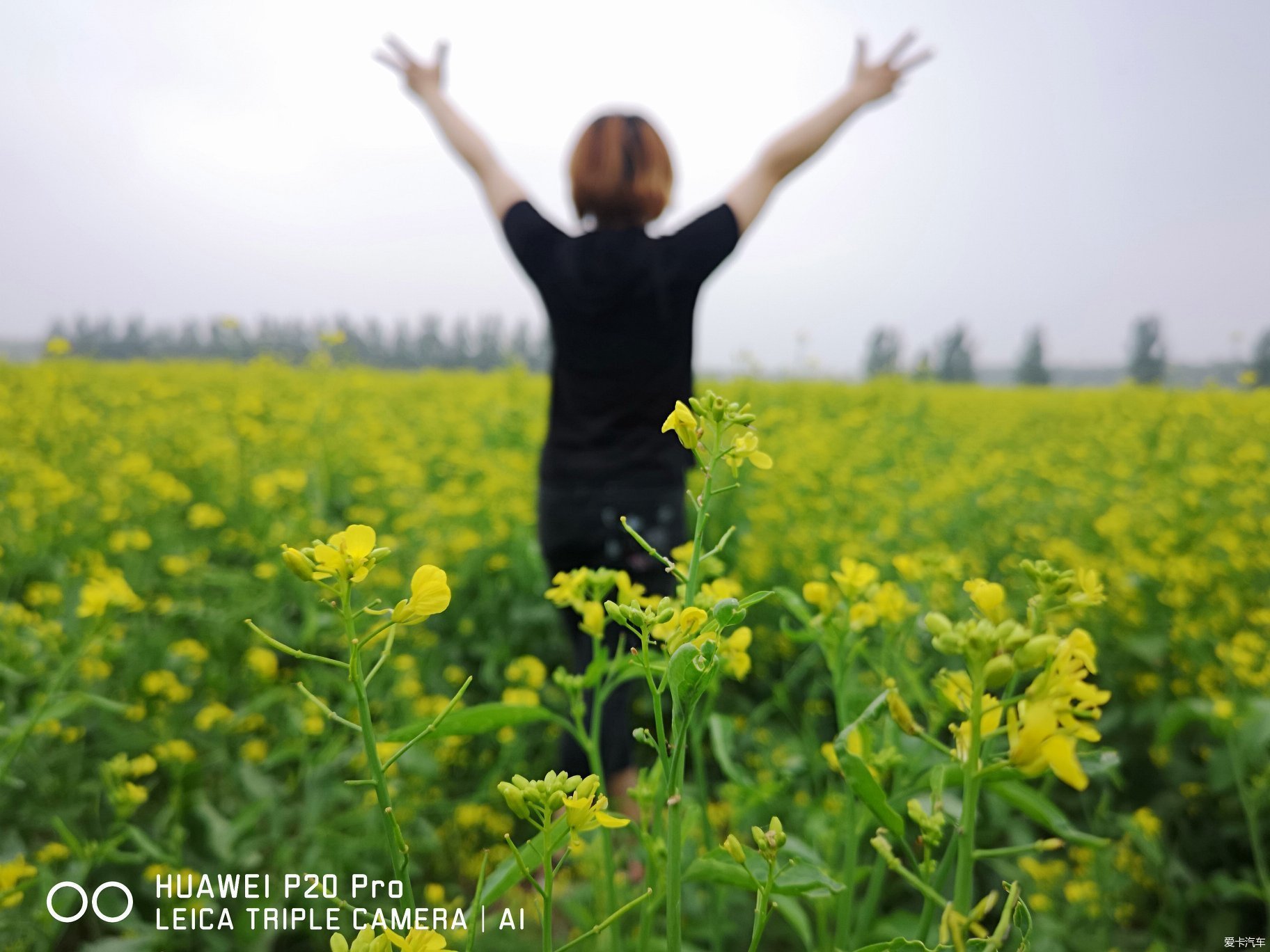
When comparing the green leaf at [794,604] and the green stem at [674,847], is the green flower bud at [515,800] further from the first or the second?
the green leaf at [794,604]

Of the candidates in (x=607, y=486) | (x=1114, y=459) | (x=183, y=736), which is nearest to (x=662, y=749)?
(x=607, y=486)

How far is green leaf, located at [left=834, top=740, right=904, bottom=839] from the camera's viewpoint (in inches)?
21.2

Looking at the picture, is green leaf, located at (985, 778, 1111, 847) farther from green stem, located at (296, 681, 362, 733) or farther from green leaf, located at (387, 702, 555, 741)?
green stem, located at (296, 681, 362, 733)

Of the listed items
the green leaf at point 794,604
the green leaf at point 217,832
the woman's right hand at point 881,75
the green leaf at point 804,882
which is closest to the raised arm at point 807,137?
the woman's right hand at point 881,75

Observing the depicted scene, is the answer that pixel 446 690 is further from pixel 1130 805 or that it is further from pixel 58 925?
pixel 1130 805

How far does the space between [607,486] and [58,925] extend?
1333 mm

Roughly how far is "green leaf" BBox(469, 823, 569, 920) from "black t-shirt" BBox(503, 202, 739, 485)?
3.95 feet

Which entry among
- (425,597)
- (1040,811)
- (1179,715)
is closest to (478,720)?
(425,597)

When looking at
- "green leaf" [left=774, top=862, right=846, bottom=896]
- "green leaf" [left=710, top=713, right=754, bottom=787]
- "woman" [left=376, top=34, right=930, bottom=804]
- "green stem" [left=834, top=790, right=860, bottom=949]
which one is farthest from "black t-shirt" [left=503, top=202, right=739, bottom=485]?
"green leaf" [left=774, top=862, right=846, bottom=896]

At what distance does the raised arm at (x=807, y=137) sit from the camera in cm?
175

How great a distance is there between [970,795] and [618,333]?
1.47 metres

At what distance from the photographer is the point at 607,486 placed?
1835 millimetres

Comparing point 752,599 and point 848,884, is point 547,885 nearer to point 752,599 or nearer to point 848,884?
point 752,599

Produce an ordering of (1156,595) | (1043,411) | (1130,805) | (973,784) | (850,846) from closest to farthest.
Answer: (973,784), (850,846), (1130,805), (1156,595), (1043,411)
